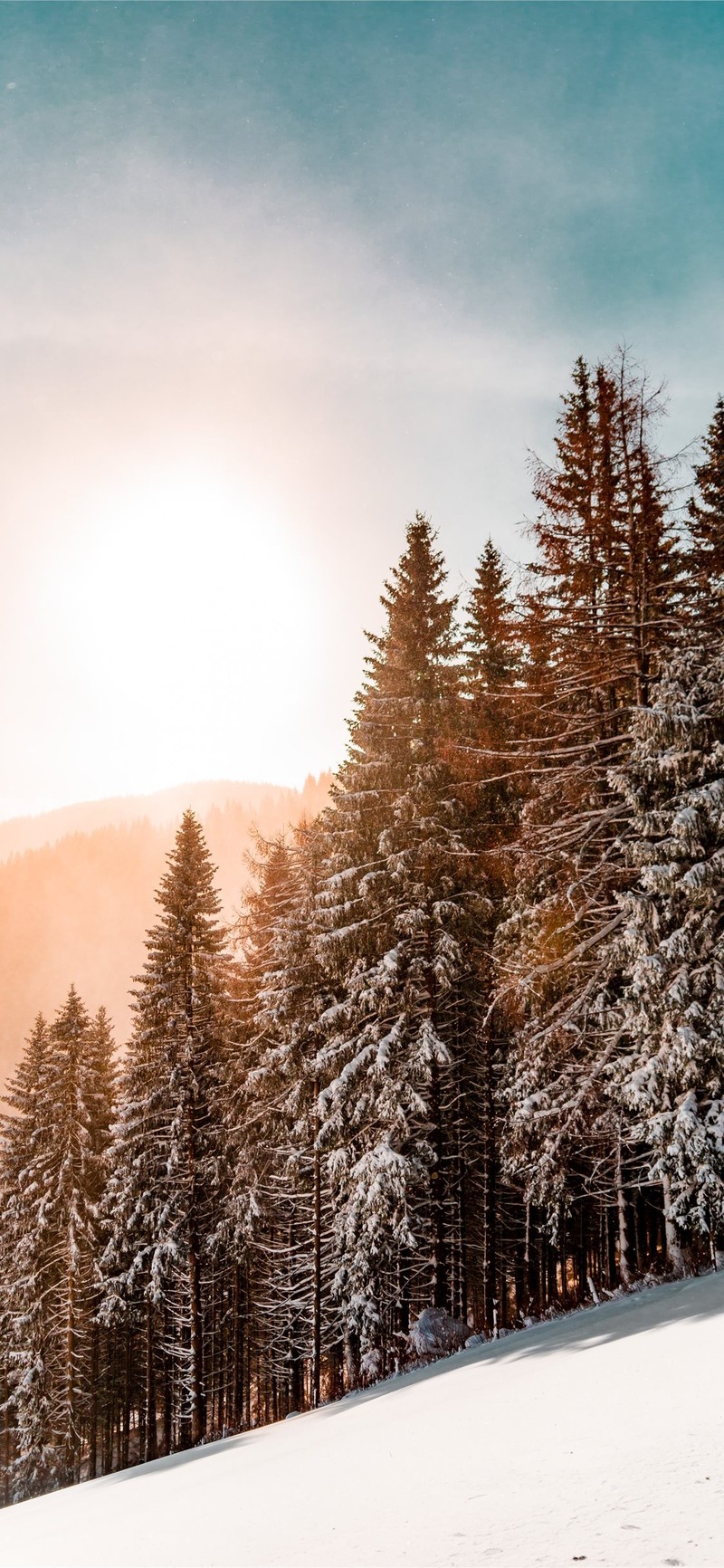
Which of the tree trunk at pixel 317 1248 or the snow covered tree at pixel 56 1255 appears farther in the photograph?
the snow covered tree at pixel 56 1255

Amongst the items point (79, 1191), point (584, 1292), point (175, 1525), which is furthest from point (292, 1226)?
point (175, 1525)

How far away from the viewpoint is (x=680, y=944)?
1291 centimetres

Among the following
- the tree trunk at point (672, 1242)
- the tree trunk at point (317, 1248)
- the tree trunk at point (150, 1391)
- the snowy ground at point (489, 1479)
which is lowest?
the tree trunk at point (150, 1391)

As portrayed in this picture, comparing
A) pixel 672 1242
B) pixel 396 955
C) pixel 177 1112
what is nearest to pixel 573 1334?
pixel 672 1242

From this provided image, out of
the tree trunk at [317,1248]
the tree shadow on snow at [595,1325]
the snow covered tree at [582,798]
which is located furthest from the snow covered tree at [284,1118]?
the tree shadow on snow at [595,1325]

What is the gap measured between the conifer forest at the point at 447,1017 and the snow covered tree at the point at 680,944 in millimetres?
59

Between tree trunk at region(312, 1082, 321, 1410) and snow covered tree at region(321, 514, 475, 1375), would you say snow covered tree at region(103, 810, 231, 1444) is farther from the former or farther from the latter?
snow covered tree at region(321, 514, 475, 1375)

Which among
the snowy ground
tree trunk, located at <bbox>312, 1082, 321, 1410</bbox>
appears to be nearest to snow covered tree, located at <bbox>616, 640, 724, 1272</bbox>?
the snowy ground

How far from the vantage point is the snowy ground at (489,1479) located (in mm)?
3688

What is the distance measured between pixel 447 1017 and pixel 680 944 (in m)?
8.31

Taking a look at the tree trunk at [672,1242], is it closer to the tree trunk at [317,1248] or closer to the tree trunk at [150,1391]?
the tree trunk at [317,1248]

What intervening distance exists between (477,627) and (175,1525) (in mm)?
22161

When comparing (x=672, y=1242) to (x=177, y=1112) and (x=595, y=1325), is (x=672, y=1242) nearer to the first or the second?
(x=595, y=1325)

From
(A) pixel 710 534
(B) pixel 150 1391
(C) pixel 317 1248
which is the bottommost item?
(B) pixel 150 1391
